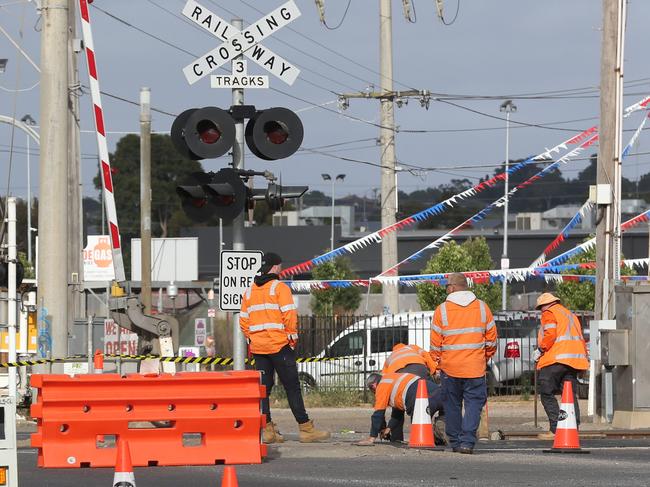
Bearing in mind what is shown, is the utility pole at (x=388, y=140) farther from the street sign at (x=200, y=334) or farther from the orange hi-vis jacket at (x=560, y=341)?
the orange hi-vis jacket at (x=560, y=341)

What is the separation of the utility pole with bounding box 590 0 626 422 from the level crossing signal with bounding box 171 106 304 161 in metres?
6.24

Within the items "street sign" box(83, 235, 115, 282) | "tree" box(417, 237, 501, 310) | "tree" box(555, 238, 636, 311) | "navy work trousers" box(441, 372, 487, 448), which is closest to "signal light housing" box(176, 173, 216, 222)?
"navy work trousers" box(441, 372, 487, 448)

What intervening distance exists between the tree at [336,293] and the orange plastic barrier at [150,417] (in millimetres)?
44488

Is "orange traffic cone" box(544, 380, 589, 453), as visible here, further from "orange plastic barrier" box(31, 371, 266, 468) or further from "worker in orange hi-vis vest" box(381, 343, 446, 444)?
"orange plastic barrier" box(31, 371, 266, 468)

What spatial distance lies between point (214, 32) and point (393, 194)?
18740 millimetres

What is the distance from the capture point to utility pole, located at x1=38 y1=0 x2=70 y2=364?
63.1 feet

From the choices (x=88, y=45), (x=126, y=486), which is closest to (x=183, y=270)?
(x=88, y=45)

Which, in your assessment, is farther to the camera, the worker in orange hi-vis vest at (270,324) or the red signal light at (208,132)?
the worker in orange hi-vis vest at (270,324)

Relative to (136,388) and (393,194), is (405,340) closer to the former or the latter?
(393,194)

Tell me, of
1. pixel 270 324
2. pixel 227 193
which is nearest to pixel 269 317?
pixel 270 324

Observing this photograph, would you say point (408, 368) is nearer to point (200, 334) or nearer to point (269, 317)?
point (269, 317)

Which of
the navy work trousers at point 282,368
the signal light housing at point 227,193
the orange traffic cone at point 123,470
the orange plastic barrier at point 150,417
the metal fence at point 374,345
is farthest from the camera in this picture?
the metal fence at point 374,345

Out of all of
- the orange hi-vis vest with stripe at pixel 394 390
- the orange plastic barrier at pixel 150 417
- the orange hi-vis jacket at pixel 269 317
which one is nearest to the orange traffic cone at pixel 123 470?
the orange plastic barrier at pixel 150 417

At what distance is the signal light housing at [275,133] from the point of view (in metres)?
13.2
